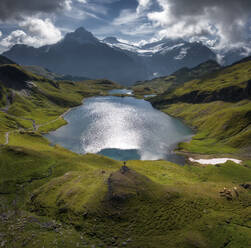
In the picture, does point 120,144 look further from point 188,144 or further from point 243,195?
point 243,195

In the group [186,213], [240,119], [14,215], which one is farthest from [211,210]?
[240,119]

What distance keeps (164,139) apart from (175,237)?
468 ft

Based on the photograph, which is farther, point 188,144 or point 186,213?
point 188,144

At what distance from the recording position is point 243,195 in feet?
189

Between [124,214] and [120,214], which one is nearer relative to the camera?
[120,214]

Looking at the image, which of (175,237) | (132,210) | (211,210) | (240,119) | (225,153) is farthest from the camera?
(240,119)

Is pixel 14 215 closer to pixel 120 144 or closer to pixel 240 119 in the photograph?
pixel 120 144

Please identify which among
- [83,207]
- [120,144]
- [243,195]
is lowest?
[83,207]

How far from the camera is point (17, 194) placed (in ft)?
224

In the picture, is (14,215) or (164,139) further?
(164,139)

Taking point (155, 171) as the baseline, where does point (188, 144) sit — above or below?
above

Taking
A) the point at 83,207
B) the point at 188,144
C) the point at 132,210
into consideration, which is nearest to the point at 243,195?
the point at 132,210

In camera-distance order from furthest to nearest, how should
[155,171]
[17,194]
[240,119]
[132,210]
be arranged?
1. [240,119]
2. [155,171]
3. [17,194]
4. [132,210]

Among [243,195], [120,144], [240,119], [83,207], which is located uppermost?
[240,119]
